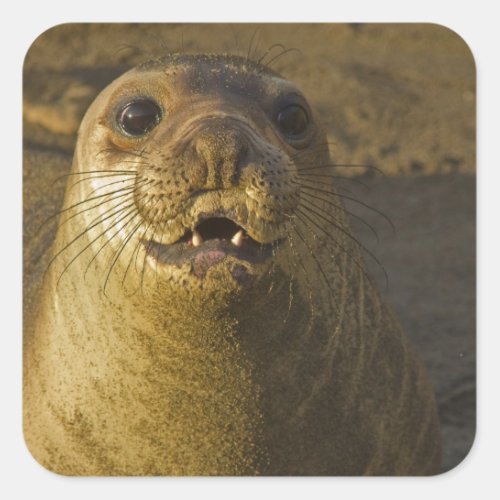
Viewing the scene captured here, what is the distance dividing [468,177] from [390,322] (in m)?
0.66

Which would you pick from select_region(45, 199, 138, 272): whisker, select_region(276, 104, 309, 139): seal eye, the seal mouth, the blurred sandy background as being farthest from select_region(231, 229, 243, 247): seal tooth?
the blurred sandy background

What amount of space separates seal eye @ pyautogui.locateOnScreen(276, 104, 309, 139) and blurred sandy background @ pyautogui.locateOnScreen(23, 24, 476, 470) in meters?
0.43

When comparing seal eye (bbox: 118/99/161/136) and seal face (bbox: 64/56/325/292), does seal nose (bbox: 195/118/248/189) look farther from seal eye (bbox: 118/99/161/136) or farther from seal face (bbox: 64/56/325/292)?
seal eye (bbox: 118/99/161/136)

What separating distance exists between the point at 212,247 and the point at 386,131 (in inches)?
95.6

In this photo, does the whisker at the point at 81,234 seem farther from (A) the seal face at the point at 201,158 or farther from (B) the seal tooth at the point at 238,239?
(B) the seal tooth at the point at 238,239

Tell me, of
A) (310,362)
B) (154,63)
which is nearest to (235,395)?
(310,362)

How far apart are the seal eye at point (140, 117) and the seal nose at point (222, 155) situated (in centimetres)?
40

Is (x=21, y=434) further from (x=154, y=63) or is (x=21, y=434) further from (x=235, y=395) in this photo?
(x=154, y=63)

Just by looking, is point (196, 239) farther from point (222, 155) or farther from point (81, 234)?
point (81, 234)

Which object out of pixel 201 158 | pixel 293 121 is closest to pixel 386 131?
pixel 293 121

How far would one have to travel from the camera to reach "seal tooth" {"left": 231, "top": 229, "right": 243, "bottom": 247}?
371 cm

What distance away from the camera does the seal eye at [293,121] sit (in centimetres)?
412

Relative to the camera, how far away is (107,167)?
161 inches

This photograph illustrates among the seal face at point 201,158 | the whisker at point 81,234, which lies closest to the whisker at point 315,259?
the seal face at point 201,158
